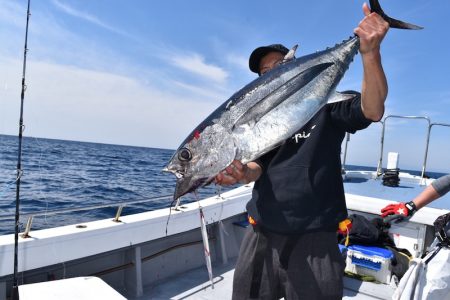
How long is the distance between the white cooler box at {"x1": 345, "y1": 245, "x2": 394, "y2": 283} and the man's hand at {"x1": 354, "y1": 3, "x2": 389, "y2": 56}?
3409 millimetres

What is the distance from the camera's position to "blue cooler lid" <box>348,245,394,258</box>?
4.34 m

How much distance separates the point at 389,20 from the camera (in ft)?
6.20

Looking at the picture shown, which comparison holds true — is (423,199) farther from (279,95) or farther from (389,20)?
(279,95)

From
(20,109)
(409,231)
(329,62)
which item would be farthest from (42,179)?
(329,62)

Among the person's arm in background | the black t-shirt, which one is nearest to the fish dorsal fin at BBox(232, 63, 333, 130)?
the black t-shirt

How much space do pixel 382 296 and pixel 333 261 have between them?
261 cm

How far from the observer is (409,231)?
4.75m

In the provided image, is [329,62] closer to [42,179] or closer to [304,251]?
[304,251]

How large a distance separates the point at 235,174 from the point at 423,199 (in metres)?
2.93

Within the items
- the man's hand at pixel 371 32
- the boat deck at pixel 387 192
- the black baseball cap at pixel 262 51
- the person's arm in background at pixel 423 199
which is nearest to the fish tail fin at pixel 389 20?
the man's hand at pixel 371 32

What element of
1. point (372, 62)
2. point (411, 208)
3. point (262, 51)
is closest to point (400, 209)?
point (411, 208)

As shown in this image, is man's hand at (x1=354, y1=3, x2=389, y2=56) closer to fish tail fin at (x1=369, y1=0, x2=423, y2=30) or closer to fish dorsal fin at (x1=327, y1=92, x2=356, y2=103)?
fish tail fin at (x1=369, y1=0, x2=423, y2=30)

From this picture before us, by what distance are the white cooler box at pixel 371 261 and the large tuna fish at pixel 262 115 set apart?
3164 millimetres

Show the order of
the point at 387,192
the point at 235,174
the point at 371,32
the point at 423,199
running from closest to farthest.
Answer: the point at 371,32 < the point at 235,174 < the point at 423,199 < the point at 387,192
